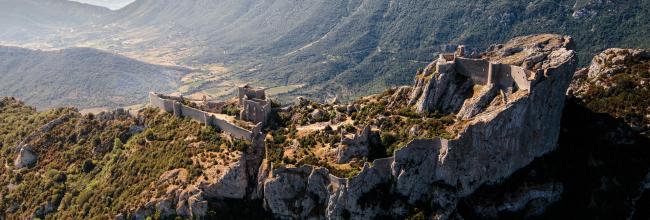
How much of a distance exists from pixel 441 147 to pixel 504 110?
7.46 meters

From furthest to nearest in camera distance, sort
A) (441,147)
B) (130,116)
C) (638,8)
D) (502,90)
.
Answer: (638,8) < (130,116) < (502,90) < (441,147)

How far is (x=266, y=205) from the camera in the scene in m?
64.0

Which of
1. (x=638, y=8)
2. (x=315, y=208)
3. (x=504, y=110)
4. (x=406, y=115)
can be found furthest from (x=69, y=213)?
(x=638, y=8)

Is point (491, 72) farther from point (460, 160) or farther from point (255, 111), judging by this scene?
point (255, 111)

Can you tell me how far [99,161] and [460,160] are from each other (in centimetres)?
5140

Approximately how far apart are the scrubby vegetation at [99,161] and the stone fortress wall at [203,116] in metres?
1.24

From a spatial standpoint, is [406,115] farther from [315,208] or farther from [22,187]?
[22,187]

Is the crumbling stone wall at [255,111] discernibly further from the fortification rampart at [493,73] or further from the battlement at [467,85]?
the fortification rampart at [493,73]

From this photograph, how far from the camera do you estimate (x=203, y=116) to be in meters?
77.4

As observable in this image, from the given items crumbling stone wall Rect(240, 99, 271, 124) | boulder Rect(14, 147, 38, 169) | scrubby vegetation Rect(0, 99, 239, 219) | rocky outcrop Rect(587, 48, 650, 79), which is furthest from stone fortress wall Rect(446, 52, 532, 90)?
boulder Rect(14, 147, 38, 169)

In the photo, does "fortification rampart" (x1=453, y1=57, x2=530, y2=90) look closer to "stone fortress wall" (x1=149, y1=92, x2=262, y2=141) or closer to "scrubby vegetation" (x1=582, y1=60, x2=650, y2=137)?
"scrubby vegetation" (x1=582, y1=60, x2=650, y2=137)

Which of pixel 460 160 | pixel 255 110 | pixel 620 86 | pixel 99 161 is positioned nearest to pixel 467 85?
pixel 460 160

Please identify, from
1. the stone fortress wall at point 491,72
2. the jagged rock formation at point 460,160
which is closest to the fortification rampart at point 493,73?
the stone fortress wall at point 491,72

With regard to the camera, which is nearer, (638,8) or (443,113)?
(443,113)
